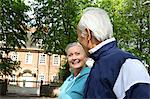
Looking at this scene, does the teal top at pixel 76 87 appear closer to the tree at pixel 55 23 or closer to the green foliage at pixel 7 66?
the tree at pixel 55 23

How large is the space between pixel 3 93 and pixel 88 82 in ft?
95.7

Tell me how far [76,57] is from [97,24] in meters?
1.27

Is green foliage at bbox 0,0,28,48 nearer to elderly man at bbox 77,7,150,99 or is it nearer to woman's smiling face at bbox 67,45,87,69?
woman's smiling face at bbox 67,45,87,69

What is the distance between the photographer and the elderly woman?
344 cm

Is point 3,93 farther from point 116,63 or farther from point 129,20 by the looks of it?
→ point 116,63

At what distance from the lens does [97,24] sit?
2574 mm

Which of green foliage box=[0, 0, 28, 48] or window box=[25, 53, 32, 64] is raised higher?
green foliage box=[0, 0, 28, 48]

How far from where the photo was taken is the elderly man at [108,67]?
224 centimetres

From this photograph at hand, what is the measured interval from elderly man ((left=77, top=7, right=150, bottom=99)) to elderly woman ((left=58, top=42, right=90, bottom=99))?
871 mm

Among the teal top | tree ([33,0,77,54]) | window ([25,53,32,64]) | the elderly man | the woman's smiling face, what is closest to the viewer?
the elderly man

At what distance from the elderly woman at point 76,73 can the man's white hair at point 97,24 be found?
87cm

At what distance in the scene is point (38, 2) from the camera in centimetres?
3291

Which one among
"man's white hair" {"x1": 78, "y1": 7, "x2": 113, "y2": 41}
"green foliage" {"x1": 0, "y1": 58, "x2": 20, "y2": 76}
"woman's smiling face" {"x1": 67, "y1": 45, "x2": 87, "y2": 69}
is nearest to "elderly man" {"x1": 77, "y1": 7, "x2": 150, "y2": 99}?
"man's white hair" {"x1": 78, "y1": 7, "x2": 113, "y2": 41}

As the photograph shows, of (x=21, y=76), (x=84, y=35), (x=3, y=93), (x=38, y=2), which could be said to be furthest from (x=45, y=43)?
(x=21, y=76)
